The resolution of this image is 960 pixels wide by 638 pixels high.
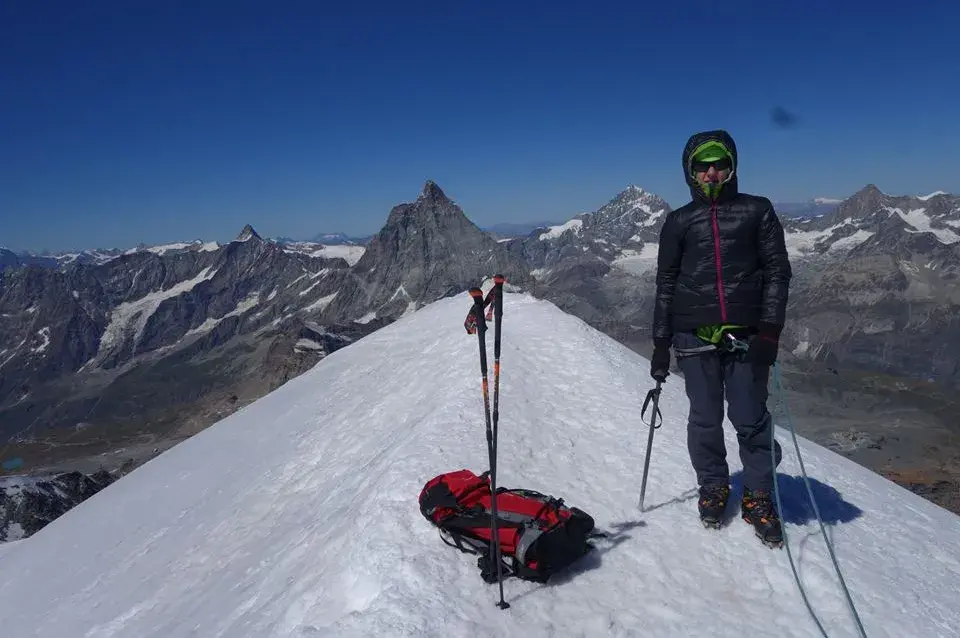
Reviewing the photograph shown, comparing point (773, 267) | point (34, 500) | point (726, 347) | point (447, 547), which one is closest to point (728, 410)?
point (726, 347)

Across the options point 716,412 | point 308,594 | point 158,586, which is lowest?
point 158,586

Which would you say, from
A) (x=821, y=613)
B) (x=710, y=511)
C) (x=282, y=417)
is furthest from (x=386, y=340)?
(x=821, y=613)

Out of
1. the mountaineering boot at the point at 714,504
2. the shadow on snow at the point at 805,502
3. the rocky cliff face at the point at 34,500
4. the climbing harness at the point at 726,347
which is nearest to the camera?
the climbing harness at the point at 726,347

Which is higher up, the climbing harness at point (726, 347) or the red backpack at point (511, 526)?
the climbing harness at point (726, 347)

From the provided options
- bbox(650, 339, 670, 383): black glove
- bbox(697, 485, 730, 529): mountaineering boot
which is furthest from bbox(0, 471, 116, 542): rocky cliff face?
bbox(650, 339, 670, 383): black glove

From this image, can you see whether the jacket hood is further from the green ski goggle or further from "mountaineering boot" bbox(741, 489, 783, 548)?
"mountaineering boot" bbox(741, 489, 783, 548)

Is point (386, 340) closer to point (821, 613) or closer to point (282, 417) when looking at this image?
point (282, 417)

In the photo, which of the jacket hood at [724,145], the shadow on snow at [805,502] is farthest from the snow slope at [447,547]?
the jacket hood at [724,145]

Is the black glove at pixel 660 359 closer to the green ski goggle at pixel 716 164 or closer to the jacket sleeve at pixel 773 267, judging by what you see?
the jacket sleeve at pixel 773 267
